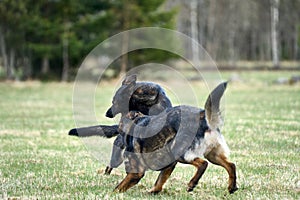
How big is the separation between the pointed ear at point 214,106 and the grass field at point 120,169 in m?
0.81

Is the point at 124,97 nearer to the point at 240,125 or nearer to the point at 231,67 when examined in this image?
the point at 240,125

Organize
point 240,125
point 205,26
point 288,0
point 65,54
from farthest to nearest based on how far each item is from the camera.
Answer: point 205,26 → point 288,0 → point 65,54 → point 240,125

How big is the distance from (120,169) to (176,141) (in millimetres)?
2114

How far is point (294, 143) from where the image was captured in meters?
10.1

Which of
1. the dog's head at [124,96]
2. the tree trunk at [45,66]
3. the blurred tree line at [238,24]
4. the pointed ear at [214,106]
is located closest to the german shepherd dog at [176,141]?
the pointed ear at [214,106]

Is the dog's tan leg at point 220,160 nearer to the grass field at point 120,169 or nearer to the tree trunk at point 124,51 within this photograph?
the grass field at point 120,169

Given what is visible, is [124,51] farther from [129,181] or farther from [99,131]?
[129,181]

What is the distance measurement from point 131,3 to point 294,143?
25633 mm

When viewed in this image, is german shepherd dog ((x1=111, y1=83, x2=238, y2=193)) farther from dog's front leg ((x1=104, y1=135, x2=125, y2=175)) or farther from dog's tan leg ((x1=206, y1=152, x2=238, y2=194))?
dog's front leg ((x1=104, y1=135, x2=125, y2=175))

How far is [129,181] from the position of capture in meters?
6.12

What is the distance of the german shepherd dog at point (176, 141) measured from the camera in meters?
5.78

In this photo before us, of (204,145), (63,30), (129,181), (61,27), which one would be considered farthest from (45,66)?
(204,145)

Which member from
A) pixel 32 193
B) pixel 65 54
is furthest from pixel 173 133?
pixel 65 54

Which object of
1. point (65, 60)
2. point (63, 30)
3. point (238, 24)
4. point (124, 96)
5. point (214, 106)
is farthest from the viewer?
point (238, 24)
